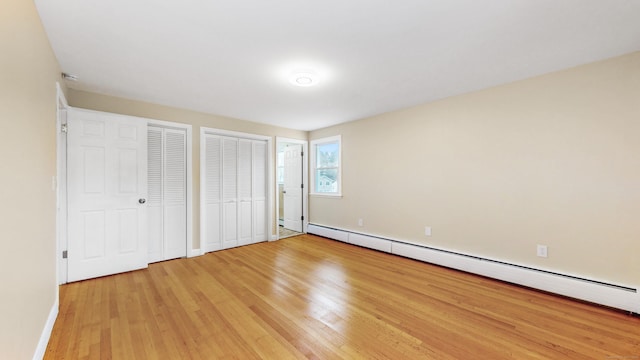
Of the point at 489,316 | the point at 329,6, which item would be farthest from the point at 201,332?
the point at 329,6

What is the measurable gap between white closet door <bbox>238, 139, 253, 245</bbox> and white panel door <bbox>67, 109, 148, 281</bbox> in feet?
5.04

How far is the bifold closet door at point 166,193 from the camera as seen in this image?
378 cm

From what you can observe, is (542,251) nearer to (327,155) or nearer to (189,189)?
(327,155)

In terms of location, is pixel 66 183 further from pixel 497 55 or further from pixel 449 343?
pixel 497 55

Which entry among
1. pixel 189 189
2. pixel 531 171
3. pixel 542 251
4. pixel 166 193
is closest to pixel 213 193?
pixel 189 189

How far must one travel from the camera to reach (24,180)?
150 centimetres

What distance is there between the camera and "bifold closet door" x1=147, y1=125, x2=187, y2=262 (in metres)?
3.78

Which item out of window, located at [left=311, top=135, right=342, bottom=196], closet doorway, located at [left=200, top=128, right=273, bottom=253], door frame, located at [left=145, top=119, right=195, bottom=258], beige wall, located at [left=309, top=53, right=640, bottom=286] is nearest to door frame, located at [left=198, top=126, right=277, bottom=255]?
closet doorway, located at [left=200, top=128, right=273, bottom=253]

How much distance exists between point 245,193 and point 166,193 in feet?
4.35

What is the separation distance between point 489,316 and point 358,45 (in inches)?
105

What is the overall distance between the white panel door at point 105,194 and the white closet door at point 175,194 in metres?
0.38

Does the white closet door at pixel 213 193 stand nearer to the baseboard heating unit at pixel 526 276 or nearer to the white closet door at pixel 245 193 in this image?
the white closet door at pixel 245 193

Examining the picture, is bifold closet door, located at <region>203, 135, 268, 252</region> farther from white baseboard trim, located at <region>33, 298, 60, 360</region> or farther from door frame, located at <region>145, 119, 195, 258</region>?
white baseboard trim, located at <region>33, 298, 60, 360</region>

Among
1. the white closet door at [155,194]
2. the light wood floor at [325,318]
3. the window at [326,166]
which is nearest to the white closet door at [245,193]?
the white closet door at [155,194]
